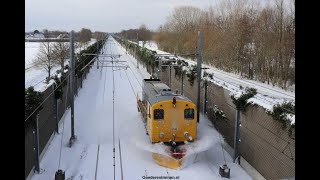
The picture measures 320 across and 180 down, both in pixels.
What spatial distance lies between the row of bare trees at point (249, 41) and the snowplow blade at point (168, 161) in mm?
12073

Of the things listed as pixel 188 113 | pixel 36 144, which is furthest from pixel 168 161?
pixel 36 144

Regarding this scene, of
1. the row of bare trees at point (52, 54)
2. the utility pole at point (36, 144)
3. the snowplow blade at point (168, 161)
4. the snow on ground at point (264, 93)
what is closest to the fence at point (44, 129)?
the utility pole at point (36, 144)

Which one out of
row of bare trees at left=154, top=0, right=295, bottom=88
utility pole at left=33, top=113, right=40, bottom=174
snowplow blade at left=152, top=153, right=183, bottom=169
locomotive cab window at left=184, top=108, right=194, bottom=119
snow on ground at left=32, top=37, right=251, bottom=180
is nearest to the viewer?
utility pole at left=33, top=113, right=40, bottom=174

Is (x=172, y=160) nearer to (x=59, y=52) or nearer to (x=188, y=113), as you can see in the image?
(x=188, y=113)

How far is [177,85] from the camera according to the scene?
30469 millimetres

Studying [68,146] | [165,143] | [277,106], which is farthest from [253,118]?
[68,146]

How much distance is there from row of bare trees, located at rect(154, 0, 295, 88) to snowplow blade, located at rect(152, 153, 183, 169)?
12073 millimetres

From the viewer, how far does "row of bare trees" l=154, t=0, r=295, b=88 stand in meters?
32.2

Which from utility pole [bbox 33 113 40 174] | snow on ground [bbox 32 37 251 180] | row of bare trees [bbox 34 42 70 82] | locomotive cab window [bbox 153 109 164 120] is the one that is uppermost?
row of bare trees [bbox 34 42 70 82]

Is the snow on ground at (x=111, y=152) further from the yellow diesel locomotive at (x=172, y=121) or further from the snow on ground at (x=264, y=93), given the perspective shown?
the snow on ground at (x=264, y=93)

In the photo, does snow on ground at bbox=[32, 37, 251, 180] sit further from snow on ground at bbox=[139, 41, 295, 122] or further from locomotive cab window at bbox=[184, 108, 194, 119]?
snow on ground at bbox=[139, 41, 295, 122]

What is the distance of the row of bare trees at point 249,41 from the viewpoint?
32156 mm

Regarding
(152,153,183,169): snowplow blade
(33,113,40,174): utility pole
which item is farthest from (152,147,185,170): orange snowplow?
(33,113,40,174): utility pole
